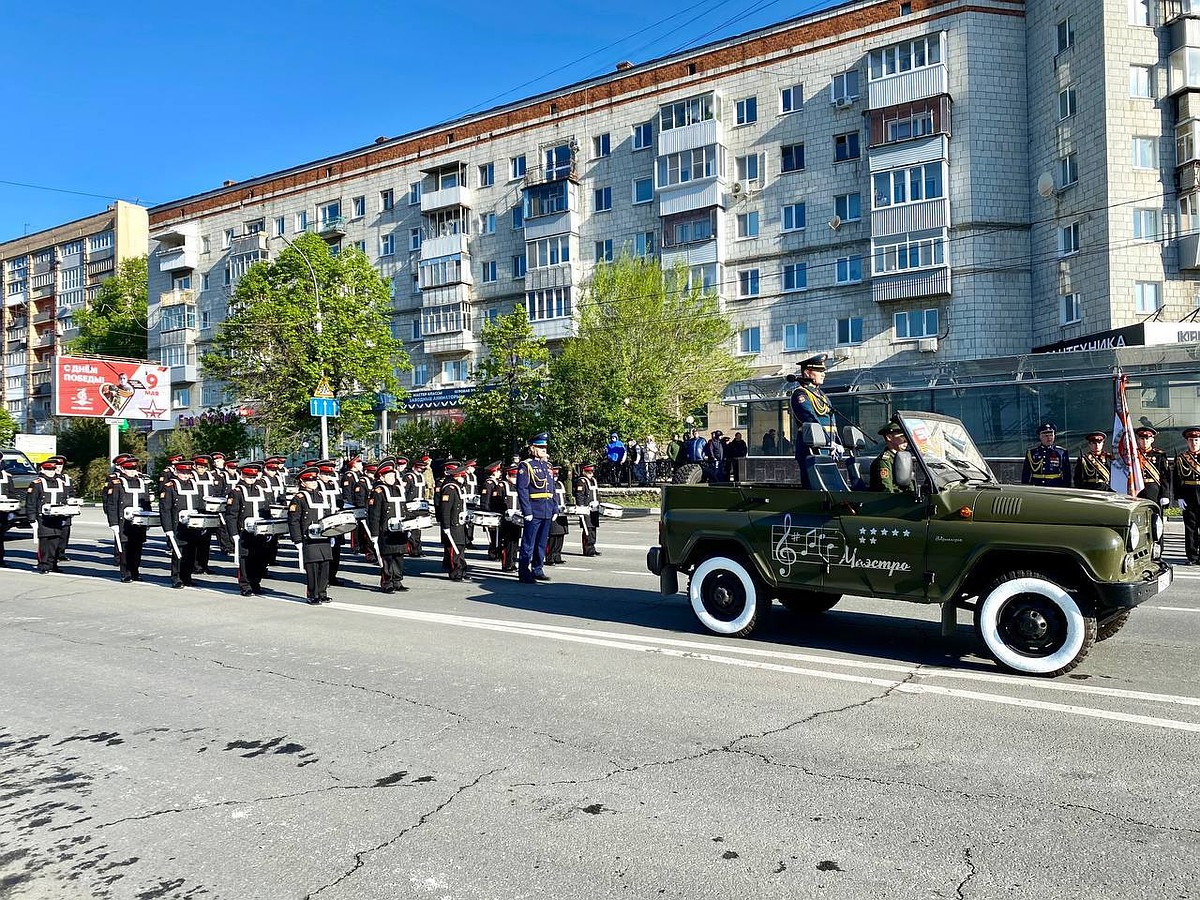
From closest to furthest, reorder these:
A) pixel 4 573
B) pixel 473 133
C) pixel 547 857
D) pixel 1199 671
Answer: pixel 547 857 → pixel 1199 671 → pixel 4 573 → pixel 473 133

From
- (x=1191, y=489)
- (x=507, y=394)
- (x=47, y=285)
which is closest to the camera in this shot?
(x=1191, y=489)

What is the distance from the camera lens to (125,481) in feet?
48.3

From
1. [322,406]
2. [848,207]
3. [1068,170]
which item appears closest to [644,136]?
[848,207]

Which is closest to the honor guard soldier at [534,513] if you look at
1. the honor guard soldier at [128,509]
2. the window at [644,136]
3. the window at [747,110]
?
the honor guard soldier at [128,509]

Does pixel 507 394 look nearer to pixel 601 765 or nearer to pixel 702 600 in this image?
pixel 702 600

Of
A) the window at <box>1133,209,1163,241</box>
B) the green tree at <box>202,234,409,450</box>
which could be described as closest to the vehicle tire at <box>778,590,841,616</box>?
the green tree at <box>202,234,409,450</box>

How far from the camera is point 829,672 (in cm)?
693

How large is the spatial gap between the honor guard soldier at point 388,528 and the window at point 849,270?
1185 inches

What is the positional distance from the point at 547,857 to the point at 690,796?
94cm

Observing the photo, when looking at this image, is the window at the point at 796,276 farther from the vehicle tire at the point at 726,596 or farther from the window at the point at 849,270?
the vehicle tire at the point at 726,596

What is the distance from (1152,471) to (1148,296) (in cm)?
2101

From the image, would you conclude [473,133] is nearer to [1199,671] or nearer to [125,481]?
[125,481]

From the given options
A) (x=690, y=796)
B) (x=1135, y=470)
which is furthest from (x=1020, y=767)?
(x=1135, y=470)

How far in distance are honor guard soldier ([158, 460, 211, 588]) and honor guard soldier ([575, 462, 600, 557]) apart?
5978 millimetres
